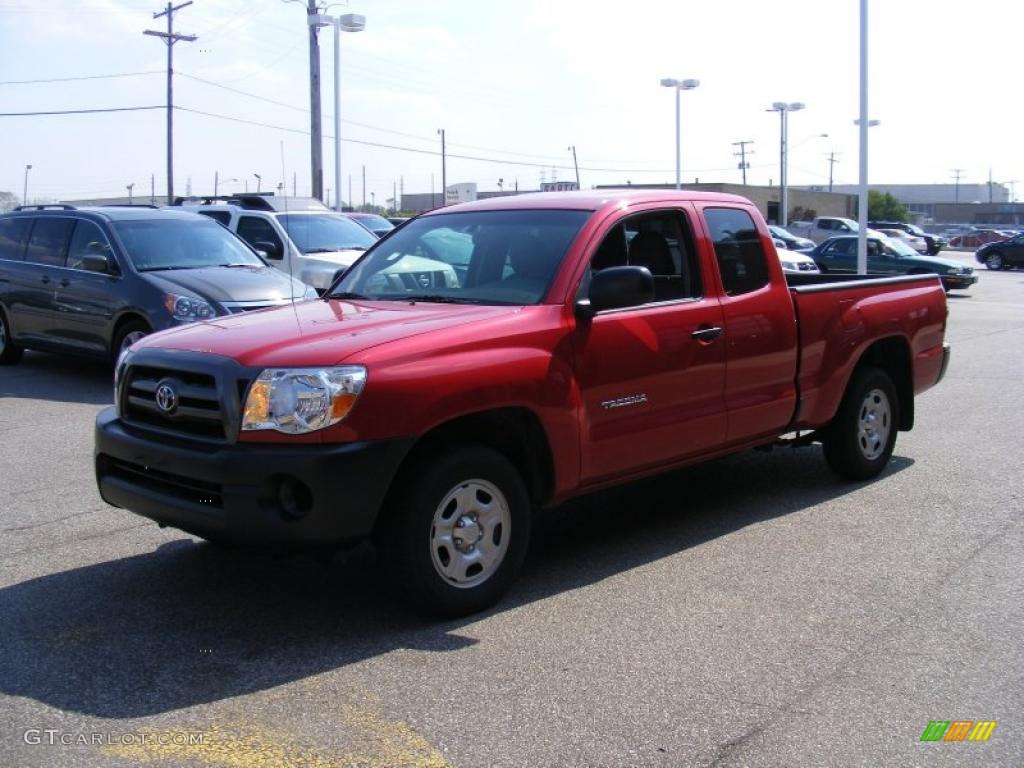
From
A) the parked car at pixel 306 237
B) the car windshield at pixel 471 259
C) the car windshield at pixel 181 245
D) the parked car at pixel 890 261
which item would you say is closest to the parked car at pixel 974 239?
the parked car at pixel 890 261

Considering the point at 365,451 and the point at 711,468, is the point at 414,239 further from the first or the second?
the point at 711,468

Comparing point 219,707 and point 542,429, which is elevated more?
point 542,429

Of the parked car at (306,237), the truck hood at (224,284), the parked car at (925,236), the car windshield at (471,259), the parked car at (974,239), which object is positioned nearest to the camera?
the car windshield at (471,259)

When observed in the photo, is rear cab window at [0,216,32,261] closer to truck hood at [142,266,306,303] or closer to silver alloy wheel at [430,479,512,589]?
truck hood at [142,266,306,303]

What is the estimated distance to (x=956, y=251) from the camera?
70.4 m

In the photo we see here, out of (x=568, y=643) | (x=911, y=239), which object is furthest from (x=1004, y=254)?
(x=568, y=643)

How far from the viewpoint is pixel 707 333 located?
19.5 ft

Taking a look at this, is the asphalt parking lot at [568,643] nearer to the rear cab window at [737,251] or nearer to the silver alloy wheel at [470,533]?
the silver alloy wheel at [470,533]

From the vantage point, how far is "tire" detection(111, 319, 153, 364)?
10938 mm

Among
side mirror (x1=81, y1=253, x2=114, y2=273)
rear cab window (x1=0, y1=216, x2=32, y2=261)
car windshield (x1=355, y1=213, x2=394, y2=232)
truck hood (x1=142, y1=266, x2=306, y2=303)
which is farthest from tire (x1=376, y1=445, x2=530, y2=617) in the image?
car windshield (x1=355, y1=213, x2=394, y2=232)

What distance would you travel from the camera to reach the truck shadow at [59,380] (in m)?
10.9

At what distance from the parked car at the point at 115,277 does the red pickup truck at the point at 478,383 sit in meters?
4.93

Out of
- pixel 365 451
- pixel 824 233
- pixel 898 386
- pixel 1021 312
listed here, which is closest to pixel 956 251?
pixel 824 233

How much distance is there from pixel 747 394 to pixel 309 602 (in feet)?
8.98
